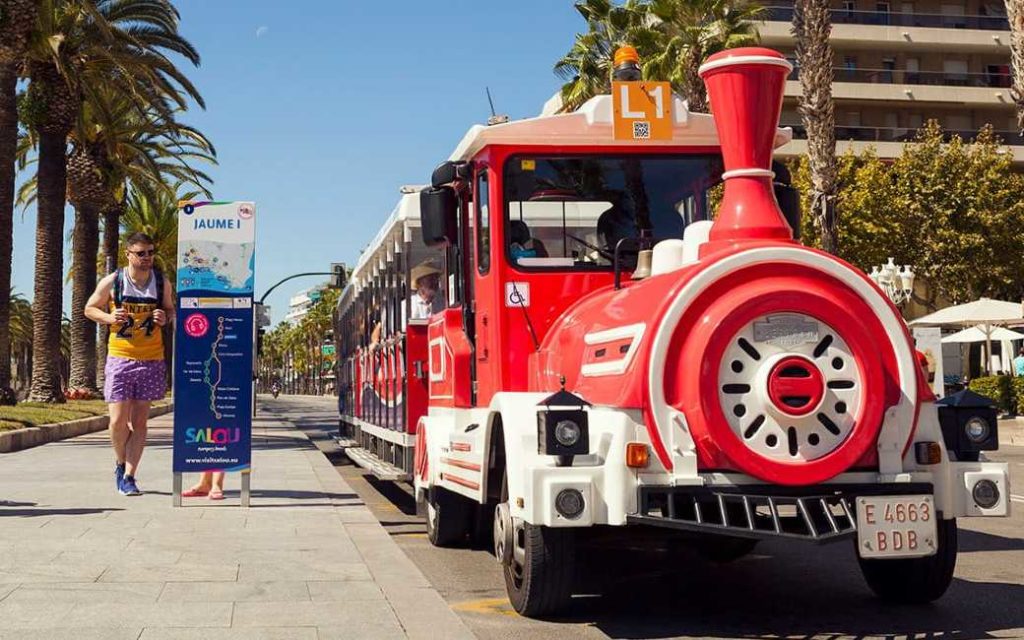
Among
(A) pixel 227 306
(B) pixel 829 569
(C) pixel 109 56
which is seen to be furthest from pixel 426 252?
(C) pixel 109 56

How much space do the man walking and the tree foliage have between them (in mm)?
36862

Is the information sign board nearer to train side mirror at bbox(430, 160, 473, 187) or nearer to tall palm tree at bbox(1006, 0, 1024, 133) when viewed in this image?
train side mirror at bbox(430, 160, 473, 187)

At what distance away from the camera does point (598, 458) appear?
539 centimetres

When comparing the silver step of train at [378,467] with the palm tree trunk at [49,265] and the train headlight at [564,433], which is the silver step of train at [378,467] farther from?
the palm tree trunk at [49,265]

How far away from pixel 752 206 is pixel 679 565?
3041 millimetres

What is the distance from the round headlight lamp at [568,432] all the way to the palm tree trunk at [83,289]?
31.2 meters

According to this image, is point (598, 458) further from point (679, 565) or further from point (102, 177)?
point (102, 177)

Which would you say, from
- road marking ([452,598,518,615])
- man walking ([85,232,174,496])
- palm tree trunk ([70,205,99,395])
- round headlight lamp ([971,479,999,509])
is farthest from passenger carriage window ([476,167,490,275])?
palm tree trunk ([70,205,99,395])

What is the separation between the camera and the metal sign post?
10031mm

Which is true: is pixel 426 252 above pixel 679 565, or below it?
above

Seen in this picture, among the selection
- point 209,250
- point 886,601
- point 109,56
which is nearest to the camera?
point 886,601

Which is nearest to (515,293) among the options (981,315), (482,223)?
(482,223)

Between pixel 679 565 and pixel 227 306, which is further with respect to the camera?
pixel 227 306


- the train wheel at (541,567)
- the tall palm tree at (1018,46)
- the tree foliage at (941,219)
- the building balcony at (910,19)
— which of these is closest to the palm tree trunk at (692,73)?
the tall palm tree at (1018,46)
